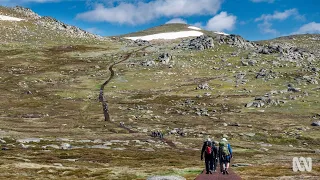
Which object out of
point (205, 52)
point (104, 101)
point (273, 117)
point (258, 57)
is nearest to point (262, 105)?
point (273, 117)

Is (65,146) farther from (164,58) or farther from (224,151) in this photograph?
(164,58)

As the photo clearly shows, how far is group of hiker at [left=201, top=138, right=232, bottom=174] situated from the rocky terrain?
3176mm

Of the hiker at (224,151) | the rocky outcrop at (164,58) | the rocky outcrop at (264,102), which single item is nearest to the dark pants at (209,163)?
the hiker at (224,151)

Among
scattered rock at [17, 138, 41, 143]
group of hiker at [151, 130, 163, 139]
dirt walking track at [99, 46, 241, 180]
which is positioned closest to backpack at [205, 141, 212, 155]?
dirt walking track at [99, 46, 241, 180]

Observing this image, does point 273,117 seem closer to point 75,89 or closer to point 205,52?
point 75,89

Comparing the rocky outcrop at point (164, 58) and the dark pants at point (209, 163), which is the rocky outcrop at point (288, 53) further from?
the dark pants at point (209, 163)

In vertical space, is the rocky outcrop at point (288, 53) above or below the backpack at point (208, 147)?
above

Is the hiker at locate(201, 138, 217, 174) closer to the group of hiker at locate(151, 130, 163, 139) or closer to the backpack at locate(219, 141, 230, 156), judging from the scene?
the backpack at locate(219, 141, 230, 156)

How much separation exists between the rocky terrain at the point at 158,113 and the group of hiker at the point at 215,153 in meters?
3.18

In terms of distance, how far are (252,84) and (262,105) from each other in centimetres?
3050

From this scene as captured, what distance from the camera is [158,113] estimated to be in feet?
334

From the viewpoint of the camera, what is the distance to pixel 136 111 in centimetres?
10369

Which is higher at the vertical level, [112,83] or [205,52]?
[205,52]

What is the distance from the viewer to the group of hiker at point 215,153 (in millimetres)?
35750
